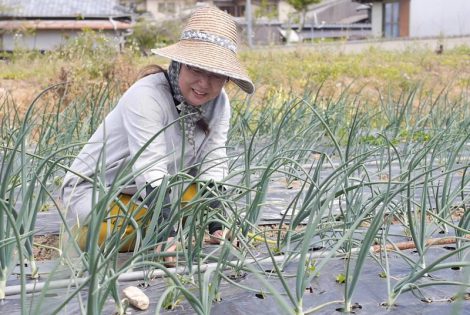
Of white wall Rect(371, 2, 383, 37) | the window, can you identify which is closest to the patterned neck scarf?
the window

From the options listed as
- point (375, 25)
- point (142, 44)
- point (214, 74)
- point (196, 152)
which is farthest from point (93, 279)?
point (375, 25)

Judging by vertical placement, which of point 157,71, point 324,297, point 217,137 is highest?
point 157,71

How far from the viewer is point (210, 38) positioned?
8.52 feet

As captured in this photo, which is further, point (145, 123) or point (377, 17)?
point (377, 17)

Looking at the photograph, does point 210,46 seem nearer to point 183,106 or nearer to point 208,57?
point 208,57

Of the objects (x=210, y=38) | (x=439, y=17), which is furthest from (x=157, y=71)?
(x=439, y=17)

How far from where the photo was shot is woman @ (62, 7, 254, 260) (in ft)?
8.34

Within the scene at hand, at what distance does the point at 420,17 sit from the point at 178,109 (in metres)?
25.6

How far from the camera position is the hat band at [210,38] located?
102 inches

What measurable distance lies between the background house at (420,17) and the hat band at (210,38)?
21.9m

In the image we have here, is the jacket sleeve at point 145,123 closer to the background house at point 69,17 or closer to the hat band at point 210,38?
the hat band at point 210,38

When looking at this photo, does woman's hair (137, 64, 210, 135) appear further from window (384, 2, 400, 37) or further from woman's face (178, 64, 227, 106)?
window (384, 2, 400, 37)

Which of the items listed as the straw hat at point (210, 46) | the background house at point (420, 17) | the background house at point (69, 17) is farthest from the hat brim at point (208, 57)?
the background house at point (69, 17)

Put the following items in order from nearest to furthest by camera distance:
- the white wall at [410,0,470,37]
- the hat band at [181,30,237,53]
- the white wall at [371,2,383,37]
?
the hat band at [181,30,237,53] < the white wall at [410,0,470,37] < the white wall at [371,2,383,37]
